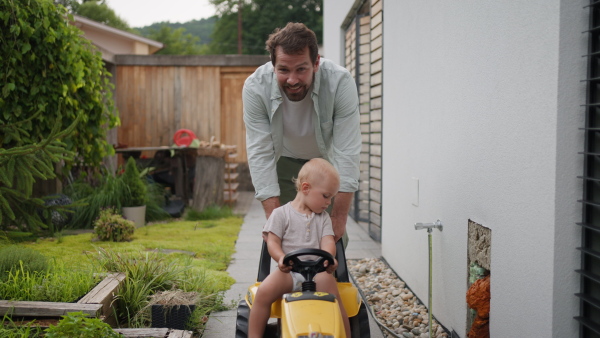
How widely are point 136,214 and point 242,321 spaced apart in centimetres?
421

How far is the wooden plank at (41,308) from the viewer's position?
8.66 ft

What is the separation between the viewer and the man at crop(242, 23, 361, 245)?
2.54 meters

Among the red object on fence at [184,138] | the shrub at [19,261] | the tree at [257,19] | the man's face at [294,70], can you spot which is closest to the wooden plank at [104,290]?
the shrub at [19,261]

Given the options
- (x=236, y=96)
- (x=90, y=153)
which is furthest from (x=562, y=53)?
(x=236, y=96)

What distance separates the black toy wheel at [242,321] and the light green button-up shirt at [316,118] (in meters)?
0.56

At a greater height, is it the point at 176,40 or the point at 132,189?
the point at 176,40

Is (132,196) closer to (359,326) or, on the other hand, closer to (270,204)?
(270,204)

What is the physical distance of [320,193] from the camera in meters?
2.33

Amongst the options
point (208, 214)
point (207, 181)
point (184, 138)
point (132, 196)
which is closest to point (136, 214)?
point (132, 196)

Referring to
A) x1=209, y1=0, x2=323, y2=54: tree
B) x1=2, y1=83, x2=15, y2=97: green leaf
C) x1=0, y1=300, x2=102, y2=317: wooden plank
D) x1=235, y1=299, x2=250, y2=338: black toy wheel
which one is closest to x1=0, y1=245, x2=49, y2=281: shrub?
x1=0, y1=300, x2=102, y2=317: wooden plank

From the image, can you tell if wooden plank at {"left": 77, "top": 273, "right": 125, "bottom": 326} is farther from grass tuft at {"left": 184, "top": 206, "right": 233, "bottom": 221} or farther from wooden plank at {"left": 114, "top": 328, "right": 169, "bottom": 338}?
grass tuft at {"left": 184, "top": 206, "right": 233, "bottom": 221}

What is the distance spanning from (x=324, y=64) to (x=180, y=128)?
751cm

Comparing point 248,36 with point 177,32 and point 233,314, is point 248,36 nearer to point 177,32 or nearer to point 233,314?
point 177,32

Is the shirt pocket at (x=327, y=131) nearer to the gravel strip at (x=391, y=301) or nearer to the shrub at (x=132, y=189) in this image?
the gravel strip at (x=391, y=301)
